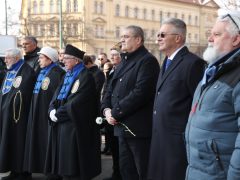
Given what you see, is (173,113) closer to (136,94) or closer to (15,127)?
(136,94)

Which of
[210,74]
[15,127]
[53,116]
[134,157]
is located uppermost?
[210,74]

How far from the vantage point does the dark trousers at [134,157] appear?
5.11 metres

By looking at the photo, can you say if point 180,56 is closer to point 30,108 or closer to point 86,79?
point 86,79

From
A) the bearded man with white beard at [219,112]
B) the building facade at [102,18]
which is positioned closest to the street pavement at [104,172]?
the bearded man with white beard at [219,112]

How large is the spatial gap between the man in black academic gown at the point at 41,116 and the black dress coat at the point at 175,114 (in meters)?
2.63

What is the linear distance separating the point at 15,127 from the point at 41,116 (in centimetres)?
50

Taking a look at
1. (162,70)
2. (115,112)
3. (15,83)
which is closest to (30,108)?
(15,83)

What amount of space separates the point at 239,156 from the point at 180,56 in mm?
1803

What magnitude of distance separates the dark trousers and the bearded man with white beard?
1800 mm

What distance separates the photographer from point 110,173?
280 inches

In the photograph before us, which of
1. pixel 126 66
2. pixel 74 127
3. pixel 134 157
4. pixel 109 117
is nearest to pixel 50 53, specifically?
pixel 74 127

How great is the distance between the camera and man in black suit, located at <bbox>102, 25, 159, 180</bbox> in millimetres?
Result: 5035

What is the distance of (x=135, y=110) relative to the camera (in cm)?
506

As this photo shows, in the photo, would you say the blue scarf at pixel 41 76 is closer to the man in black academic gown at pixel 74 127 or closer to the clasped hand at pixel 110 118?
the man in black academic gown at pixel 74 127
